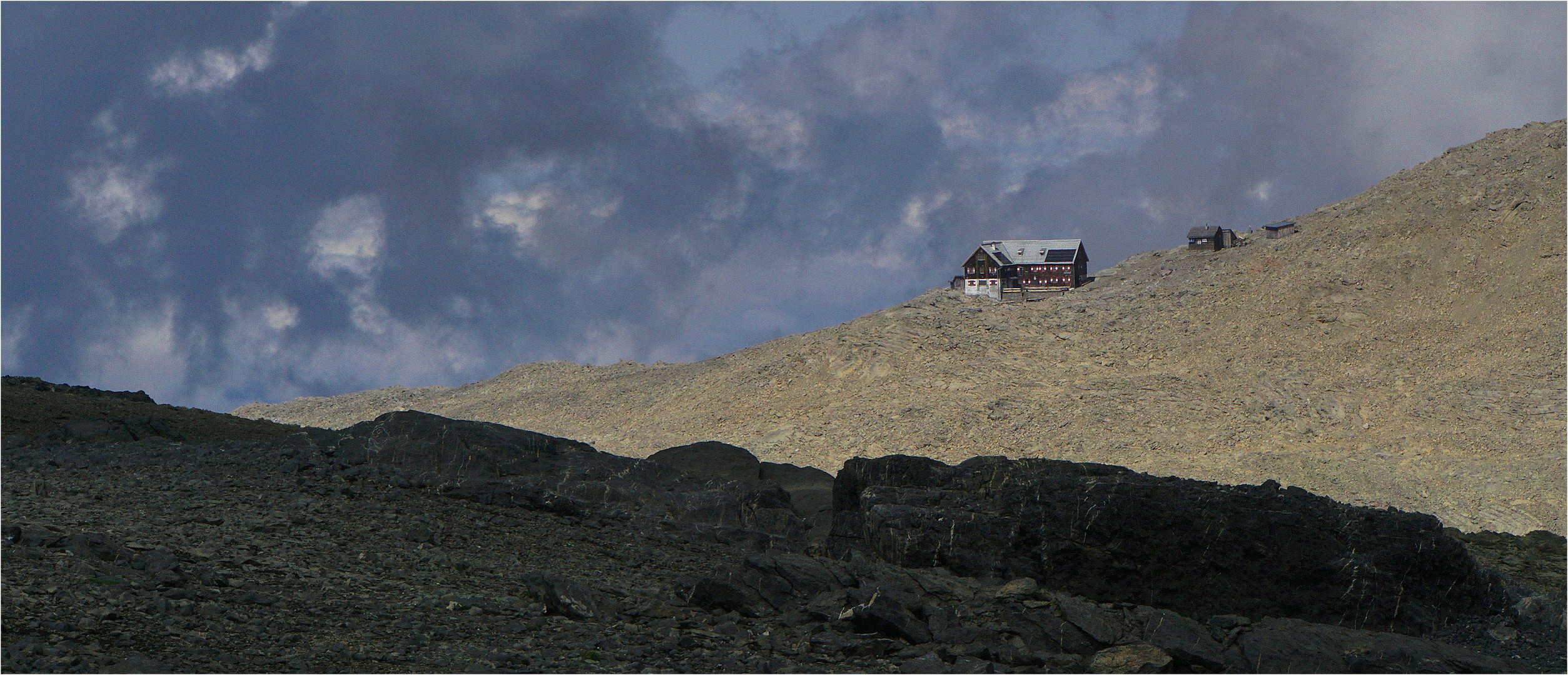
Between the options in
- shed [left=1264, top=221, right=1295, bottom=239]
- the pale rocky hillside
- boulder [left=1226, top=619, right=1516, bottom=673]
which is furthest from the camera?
shed [left=1264, top=221, right=1295, bottom=239]

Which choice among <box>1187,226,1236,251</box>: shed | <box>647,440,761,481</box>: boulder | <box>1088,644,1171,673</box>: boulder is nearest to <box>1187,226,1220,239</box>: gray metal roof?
<box>1187,226,1236,251</box>: shed

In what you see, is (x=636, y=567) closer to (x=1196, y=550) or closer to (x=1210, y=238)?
(x=1196, y=550)

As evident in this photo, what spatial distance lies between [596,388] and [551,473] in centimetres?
3665

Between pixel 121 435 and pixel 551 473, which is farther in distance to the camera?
pixel 121 435

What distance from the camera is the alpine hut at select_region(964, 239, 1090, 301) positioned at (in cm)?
6875

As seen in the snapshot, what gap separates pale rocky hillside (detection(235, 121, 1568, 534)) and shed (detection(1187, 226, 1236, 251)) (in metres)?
6.67

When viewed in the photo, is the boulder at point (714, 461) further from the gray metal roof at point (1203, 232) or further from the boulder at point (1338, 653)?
the gray metal roof at point (1203, 232)

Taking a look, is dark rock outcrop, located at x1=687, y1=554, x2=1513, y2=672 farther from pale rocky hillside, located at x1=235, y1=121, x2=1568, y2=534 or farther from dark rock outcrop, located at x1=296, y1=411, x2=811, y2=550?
pale rocky hillside, located at x1=235, y1=121, x2=1568, y2=534

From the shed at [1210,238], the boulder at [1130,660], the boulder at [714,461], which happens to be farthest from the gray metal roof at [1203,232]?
the boulder at [1130,660]

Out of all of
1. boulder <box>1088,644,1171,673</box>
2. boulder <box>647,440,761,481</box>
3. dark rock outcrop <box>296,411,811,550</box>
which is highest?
boulder <box>647,440,761,481</box>

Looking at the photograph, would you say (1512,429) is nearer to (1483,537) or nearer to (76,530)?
(1483,537)

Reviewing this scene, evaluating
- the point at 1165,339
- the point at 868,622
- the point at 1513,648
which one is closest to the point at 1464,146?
the point at 1165,339

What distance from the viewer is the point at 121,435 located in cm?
1678

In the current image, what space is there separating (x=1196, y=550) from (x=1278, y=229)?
182 ft
